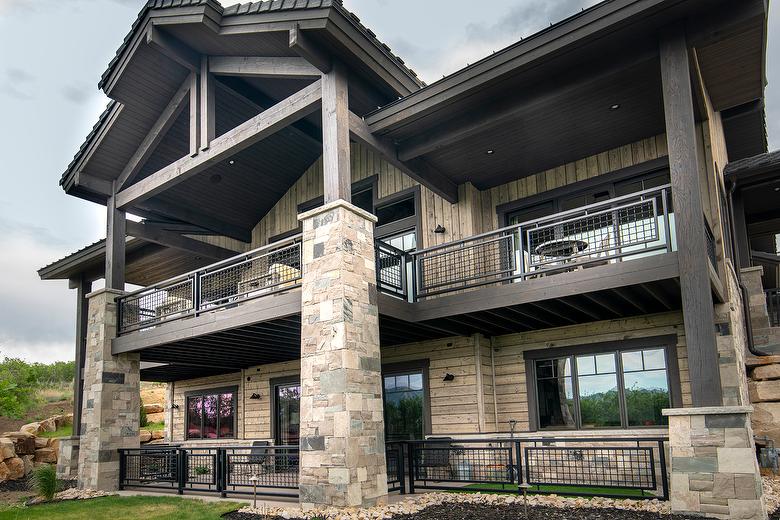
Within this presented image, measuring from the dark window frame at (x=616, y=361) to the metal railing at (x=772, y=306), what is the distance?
400cm

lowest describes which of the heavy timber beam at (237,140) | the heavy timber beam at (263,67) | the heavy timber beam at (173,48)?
the heavy timber beam at (237,140)

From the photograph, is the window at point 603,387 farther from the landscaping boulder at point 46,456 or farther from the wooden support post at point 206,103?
the landscaping boulder at point 46,456

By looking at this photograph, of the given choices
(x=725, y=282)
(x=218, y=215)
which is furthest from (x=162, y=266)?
(x=725, y=282)

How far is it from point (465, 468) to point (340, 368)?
383 centimetres

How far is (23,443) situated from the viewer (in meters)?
16.4

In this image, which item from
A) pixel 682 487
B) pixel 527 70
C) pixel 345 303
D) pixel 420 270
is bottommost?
pixel 682 487

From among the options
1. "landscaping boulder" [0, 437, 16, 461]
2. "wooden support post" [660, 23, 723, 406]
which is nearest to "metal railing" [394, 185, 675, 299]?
"wooden support post" [660, 23, 723, 406]

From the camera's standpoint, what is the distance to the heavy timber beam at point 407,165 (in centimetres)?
977

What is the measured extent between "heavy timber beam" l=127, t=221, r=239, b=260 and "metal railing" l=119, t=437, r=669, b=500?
4782mm

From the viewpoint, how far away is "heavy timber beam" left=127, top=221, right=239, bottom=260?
1387 cm

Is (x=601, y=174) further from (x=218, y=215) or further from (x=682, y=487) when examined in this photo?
(x=218, y=215)

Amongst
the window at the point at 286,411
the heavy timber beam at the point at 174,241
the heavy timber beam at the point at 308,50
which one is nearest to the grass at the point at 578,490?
the window at the point at 286,411

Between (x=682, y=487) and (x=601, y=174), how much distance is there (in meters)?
5.82

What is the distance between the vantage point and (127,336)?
1248 cm
